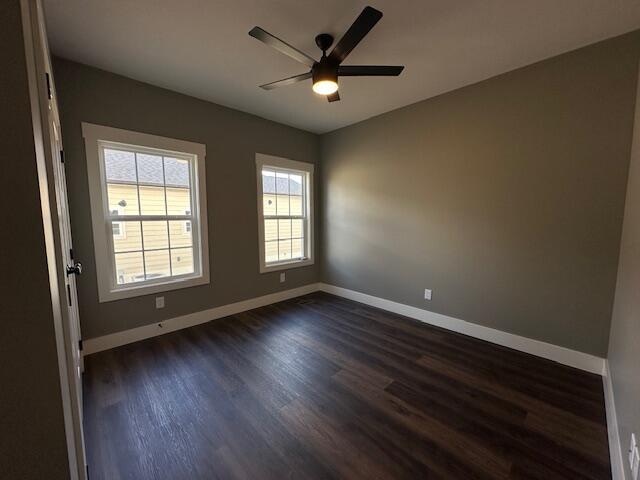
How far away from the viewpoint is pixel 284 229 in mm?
4012

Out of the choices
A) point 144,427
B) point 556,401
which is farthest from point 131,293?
point 556,401

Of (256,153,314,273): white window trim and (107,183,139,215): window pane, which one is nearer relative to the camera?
(107,183,139,215): window pane

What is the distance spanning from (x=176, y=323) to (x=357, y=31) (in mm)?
3208

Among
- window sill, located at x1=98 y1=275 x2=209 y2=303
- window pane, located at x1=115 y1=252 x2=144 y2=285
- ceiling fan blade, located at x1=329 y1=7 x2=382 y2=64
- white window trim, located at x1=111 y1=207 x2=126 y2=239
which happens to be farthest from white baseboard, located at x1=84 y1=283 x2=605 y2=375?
ceiling fan blade, located at x1=329 y1=7 x2=382 y2=64

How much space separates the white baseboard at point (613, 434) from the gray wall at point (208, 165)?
3.38m

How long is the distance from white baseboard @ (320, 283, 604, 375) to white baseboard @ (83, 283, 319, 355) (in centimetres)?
141

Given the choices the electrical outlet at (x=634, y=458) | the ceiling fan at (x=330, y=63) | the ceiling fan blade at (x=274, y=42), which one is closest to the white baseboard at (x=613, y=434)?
the electrical outlet at (x=634, y=458)

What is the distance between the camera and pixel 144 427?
5.22 feet

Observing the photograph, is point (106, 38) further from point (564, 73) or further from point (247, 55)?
point (564, 73)

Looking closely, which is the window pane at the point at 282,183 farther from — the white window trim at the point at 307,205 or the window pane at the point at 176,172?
the window pane at the point at 176,172

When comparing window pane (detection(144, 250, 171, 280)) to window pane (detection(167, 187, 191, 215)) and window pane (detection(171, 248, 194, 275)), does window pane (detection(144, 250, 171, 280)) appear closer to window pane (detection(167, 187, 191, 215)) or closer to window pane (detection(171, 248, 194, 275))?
window pane (detection(171, 248, 194, 275))

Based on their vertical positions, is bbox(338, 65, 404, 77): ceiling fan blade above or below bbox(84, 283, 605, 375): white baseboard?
above

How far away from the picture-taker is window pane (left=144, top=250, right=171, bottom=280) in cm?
275

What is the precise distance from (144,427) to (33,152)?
1.76 meters
